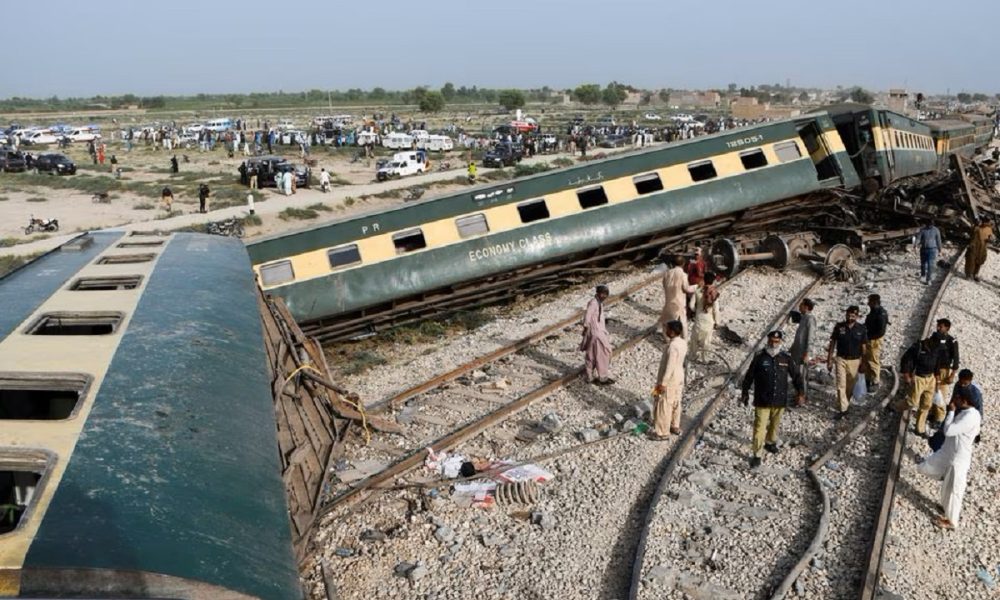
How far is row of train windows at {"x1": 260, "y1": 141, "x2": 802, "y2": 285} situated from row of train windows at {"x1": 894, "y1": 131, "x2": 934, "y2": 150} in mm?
5322

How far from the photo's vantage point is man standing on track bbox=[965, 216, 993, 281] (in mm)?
16297

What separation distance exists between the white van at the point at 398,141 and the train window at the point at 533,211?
148 feet

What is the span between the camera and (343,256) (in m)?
14.2

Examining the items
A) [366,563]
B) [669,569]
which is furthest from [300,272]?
[669,569]

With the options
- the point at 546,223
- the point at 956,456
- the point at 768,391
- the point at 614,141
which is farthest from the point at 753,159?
the point at 614,141

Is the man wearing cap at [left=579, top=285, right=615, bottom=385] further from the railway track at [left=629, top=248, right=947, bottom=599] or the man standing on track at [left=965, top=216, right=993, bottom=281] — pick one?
the man standing on track at [left=965, top=216, right=993, bottom=281]

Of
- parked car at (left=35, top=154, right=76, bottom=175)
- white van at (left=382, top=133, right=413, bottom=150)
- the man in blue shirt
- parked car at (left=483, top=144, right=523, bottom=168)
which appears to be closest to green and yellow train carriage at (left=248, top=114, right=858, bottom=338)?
the man in blue shirt

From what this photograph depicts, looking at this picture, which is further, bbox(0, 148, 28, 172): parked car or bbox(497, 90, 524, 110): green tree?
bbox(497, 90, 524, 110): green tree

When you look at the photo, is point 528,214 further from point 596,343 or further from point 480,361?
point 596,343

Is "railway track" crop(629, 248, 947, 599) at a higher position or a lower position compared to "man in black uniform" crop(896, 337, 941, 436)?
lower

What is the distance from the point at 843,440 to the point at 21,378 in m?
8.44

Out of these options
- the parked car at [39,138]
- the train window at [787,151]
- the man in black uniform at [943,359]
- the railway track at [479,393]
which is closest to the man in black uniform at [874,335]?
the man in black uniform at [943,359]

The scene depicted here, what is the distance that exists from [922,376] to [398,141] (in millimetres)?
54509

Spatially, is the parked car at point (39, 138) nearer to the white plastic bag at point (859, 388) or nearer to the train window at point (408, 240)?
the train window at point (408, 240)
